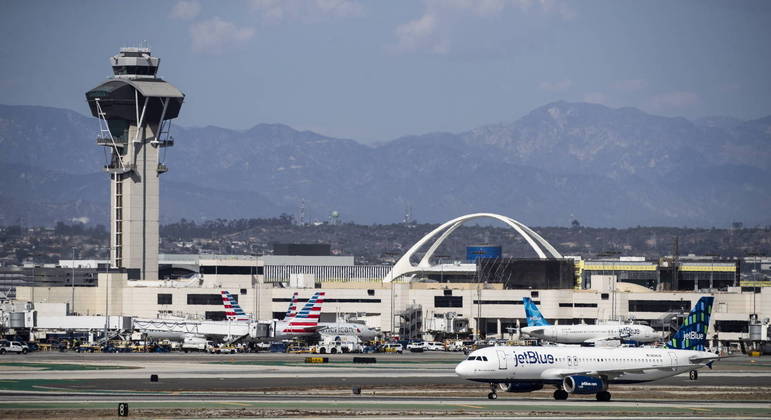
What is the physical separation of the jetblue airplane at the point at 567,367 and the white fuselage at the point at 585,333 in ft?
269

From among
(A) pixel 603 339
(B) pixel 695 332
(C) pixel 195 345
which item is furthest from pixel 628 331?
(B) pixel 695 332

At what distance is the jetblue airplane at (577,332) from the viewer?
611 feet

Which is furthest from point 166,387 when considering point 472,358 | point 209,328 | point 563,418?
point 209,328

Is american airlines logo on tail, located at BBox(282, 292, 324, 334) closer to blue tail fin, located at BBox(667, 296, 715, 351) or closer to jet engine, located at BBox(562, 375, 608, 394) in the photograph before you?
blue tail fin, located at BBox(667, 296, 715, 351)

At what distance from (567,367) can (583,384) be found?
2.25 metres

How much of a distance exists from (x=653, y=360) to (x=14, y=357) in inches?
3210

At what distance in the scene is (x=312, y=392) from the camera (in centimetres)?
10406

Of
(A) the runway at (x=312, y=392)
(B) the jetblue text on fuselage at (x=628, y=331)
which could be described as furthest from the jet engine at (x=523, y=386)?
(B) the jetblue text on fuselage at (x=628, y=331)

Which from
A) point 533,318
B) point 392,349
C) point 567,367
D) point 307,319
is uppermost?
point 533,318

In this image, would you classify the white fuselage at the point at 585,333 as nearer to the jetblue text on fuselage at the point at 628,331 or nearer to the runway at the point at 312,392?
the jetblue text on fuselage at the point at 628,331

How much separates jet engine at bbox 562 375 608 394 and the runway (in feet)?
3.24

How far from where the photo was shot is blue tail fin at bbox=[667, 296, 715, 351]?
11206 cm

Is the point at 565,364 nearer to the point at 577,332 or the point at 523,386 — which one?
the point at 523,386

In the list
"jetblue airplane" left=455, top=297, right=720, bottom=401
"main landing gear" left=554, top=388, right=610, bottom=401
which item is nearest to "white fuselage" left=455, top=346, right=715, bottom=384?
"jetblue airplane" left=455, top=297, right=720, bottom=401
